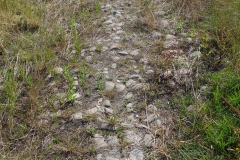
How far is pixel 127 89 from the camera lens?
114 inches

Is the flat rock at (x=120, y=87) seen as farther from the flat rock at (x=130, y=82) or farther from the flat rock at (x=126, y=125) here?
the flat rock at (x=126, y=125)

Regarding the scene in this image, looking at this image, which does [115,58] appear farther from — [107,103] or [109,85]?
[107,103]

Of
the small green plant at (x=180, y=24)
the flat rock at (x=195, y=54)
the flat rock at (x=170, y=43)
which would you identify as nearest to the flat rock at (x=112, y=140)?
the flat rock at (x=195, y=54)

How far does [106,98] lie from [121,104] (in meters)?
0.18

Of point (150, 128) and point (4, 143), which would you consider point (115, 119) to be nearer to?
point (150, 128)

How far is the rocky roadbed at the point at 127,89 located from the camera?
2383mm

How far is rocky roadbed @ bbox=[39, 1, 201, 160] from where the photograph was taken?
2.38m

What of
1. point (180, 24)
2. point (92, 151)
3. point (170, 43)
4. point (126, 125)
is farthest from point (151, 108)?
point (180, 24)

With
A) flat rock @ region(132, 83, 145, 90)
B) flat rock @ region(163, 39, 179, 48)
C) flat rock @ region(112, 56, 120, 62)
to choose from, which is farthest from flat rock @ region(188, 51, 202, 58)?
flat rock @ region(112, 56, 120, 62)

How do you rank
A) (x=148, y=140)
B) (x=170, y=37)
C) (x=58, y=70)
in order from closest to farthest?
(x=148, y=140) < (x=58, y=70) < (x=170, y=37)

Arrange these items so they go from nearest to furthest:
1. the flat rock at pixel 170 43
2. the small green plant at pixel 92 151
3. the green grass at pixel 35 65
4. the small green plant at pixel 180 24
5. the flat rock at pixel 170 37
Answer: the small green plant at pixel 92 151 → the green grass at pixel 35 65 → the flat rock at pixel 170 43 → the flat rock at pixel 170 37 → the small green plant at pixel 180 24

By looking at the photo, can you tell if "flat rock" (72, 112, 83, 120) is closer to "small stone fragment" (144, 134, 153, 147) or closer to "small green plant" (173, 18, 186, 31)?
"small stone fragment" (144, 134, 153, 147)

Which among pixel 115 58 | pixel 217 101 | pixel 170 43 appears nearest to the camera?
pixel 217 101

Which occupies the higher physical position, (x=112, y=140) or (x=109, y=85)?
(x=109, y=85)
